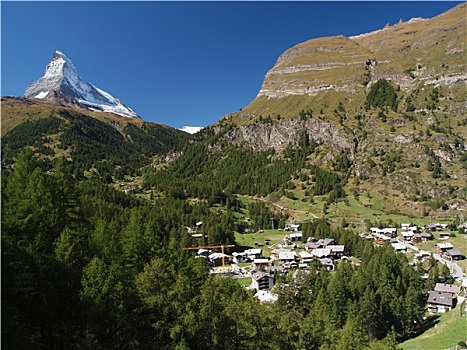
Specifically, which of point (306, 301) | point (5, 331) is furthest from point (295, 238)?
point (5, 331)

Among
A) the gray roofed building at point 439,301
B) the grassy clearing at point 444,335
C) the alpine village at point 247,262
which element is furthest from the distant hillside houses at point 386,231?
the grassy clearing at point 444,335

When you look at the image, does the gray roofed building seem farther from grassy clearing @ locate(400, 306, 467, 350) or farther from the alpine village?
grassy clearing @ locate(400, 306, 467, 350)

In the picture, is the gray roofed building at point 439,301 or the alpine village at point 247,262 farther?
the gray roofed building at point 439,301

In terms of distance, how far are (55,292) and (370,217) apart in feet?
481

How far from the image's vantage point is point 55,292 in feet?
85.6

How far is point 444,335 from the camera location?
6072cm

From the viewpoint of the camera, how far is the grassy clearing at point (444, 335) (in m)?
56.1

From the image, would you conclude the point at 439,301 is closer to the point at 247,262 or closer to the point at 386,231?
the point at 386,231

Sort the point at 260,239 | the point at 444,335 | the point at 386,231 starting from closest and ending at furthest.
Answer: the point at 444,335 < the point at 386,231 < the point at 260,239

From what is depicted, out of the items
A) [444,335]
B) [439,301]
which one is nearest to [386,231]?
[439,301]

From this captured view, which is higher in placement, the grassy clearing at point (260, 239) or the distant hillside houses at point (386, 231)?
the distant hillside houses at point (386, 231)

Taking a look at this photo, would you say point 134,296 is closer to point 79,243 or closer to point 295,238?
point 79,243

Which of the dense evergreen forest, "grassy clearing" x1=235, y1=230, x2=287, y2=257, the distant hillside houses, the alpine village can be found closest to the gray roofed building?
the alpine village

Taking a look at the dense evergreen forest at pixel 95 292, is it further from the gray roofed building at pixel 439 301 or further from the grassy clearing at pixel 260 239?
the grassy clearing at pixel 260 239
